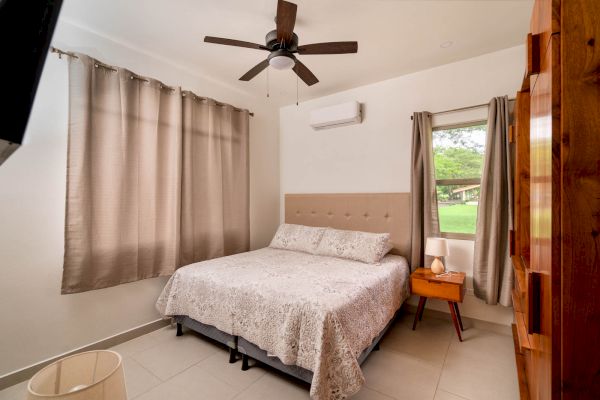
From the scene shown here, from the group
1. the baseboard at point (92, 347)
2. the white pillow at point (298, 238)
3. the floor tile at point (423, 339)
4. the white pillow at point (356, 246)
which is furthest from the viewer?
the white pillow at point (298, 238)

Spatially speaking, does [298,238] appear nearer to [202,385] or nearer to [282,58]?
[202,385]

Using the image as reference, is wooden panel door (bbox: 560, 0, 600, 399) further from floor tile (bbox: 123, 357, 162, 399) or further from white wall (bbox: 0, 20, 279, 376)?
white wall (bbox: 0, 20, 279, 376)

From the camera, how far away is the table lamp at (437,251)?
253 centimetres

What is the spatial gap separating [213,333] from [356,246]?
1566 millimetres

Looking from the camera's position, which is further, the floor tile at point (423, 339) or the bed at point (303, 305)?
Result: the floor tile at point (423, 339)

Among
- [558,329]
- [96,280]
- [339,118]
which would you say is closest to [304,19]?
[339,118]

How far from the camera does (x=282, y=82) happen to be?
324cm

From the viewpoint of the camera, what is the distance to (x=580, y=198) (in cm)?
64

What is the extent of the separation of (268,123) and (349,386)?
3.34m

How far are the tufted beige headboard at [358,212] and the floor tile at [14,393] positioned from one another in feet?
9.37

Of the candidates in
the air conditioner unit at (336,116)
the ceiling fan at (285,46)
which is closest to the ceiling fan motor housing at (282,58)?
the ceiling fan at (285,46)

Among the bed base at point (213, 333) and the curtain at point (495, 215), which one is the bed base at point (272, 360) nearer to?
the bed base at point (213, 333)

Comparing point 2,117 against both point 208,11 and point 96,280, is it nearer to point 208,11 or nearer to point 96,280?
point 208,11

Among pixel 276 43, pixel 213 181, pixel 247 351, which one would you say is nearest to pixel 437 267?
pixel 247 351
